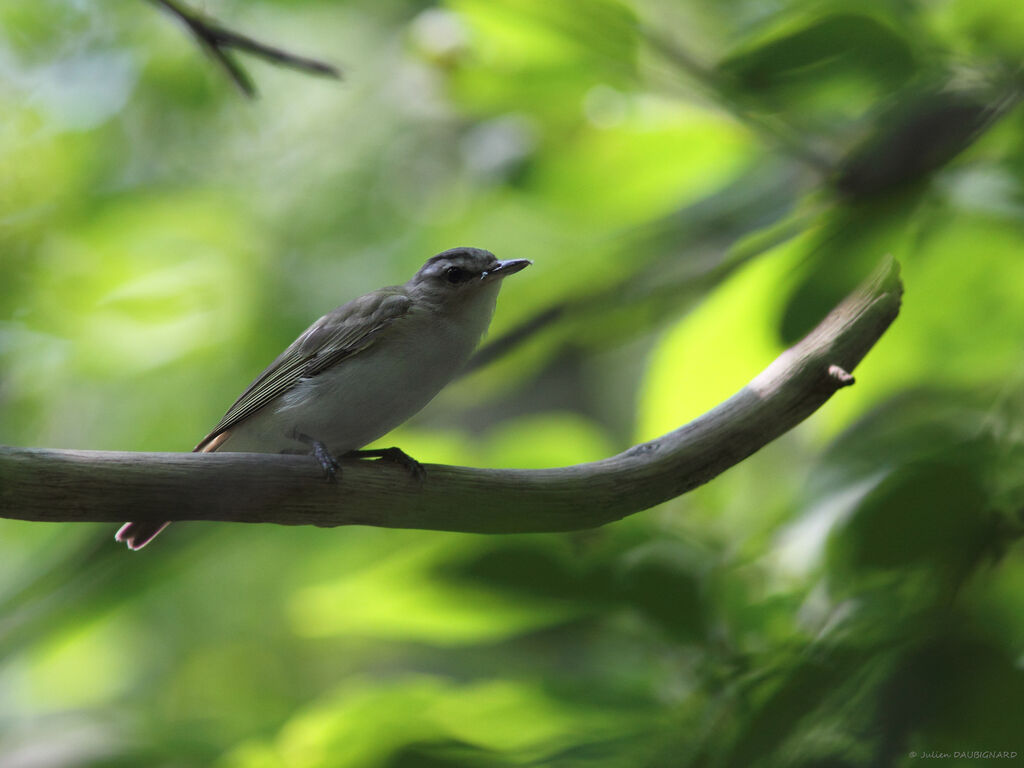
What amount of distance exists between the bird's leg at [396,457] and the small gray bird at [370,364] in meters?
0.01

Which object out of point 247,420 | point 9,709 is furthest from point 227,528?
point 9,709

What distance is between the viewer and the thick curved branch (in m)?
2.02

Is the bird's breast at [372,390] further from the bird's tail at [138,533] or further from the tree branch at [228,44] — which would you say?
the tree branch at [228,44]

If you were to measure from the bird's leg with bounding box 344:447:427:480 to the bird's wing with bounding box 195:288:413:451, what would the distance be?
38cm

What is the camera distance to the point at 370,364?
3277 millimetres

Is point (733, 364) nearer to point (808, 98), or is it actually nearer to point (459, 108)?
point (808, 98)

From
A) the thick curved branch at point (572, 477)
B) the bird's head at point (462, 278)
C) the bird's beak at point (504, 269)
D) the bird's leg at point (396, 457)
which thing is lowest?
the thick curved branch at point (572, 477)

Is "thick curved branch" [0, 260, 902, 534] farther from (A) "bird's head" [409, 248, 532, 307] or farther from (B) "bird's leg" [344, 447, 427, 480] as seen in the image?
(A) "bird's head" [409, 248, 532, 307]

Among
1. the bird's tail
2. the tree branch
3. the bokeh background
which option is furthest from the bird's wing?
the tree branch

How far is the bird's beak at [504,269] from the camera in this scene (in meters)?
3.24

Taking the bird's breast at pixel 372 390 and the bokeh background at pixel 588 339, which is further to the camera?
the bird's breast at pixel 372 390

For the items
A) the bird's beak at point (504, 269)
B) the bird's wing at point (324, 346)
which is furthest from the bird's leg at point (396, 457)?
the bird's beak at point (504, 269)

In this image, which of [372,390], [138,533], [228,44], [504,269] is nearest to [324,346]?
[372,390]

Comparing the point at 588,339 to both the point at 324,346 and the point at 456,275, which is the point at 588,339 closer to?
the point at 456,275
